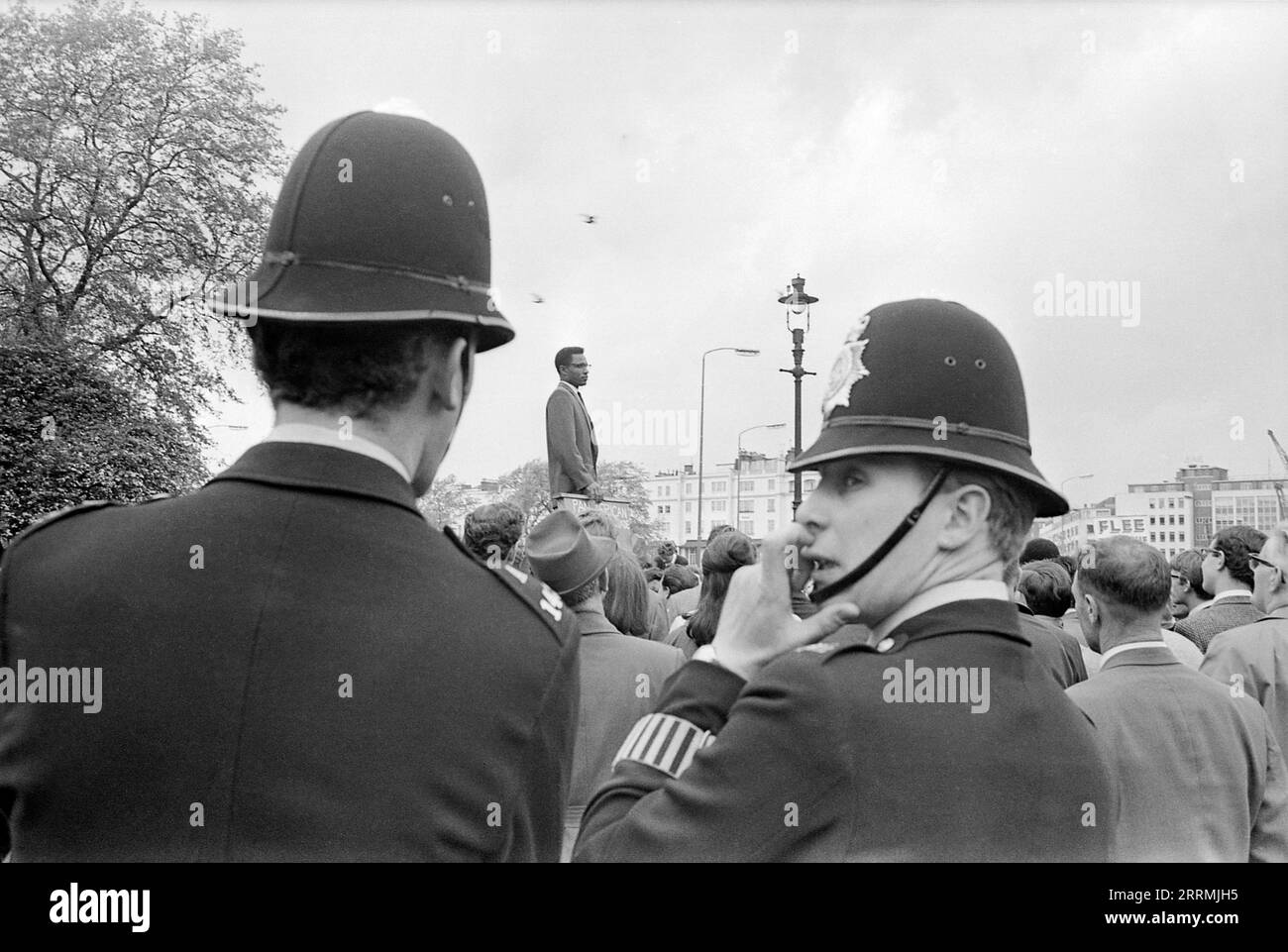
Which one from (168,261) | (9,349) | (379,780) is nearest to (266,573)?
(379,780)

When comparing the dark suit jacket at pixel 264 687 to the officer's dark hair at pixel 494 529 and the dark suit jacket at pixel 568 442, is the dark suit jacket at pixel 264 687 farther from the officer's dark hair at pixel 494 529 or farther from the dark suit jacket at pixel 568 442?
the dark suit jacket at pixel 568 442

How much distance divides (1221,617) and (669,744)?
5.23 meters

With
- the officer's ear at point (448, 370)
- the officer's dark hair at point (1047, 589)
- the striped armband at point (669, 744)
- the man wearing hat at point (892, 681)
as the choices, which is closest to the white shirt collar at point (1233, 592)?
the officer's dark hair at point (1047, 589)

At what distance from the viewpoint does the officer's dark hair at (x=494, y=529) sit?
5507 millimetres

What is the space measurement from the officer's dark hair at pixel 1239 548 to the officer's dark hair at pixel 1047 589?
1.20 m

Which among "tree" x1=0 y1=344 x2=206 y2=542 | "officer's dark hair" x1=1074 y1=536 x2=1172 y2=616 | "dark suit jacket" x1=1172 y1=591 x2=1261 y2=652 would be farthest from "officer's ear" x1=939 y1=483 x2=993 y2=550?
"tree" x1=0 y1=344 x2=206 y2=542

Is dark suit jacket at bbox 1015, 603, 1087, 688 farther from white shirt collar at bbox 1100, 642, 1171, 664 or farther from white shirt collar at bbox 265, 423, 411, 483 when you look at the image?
white shirt collar at bbox 265, 423, 411, 483

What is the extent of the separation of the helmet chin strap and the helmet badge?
10.0 inches

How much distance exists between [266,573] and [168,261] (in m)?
24.2

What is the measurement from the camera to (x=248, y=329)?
1907mm

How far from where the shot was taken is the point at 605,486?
15.9 m
